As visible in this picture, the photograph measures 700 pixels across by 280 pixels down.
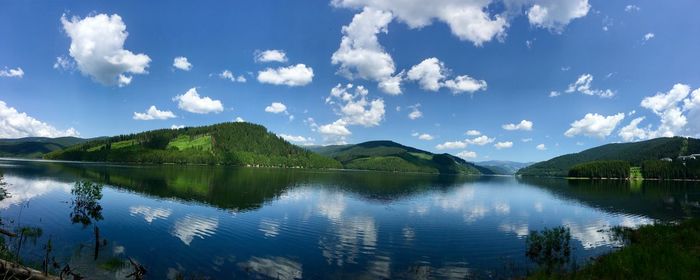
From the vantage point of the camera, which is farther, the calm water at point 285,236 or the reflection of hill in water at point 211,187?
the reflection of hill in water at point 211,187

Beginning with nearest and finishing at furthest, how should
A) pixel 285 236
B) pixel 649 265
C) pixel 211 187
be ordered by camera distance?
pixel 649 265
pixel 285 236
pixel 211 187

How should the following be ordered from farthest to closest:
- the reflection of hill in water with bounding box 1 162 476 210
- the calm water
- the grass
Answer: the reflection of hill in water with bounding box 1 162 476 210, the calm water, the grass

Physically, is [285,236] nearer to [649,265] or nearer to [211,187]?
[649,265]

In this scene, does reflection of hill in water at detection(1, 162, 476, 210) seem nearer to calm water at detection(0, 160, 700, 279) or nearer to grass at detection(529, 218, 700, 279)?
calm water at detection(0, 160, 700, 279)

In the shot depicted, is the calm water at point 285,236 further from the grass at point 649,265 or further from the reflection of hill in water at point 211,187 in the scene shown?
the grass at point 649,265

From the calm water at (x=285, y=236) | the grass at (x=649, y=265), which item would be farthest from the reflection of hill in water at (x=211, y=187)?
the grass at (x=649, y=265)

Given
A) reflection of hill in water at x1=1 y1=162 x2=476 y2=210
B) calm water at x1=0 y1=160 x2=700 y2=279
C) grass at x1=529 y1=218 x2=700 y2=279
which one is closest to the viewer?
grass at x1=529 y1=218 x2=700 y2=279

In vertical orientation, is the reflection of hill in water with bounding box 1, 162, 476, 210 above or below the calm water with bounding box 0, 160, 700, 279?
above

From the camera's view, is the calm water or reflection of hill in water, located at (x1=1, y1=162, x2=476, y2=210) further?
reflection of hill in water, located at (x1=1, y1=162, x2=476, y2=210)

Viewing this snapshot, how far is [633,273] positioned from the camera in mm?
23969

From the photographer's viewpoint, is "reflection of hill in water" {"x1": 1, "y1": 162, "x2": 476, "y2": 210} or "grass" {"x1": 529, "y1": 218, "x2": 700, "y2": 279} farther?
"reflection of hill in water" {"x1": 1, "y1": 162, "x2": 476, "y2": 210}

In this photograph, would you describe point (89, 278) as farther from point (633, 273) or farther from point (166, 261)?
point (633, 273)

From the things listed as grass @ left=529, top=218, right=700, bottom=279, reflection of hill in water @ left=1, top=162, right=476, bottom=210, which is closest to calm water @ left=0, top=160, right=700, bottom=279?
reflection of hill in water @ left=1, top=162, right=476, bottom=210

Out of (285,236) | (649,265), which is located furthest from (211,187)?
(649,265)
